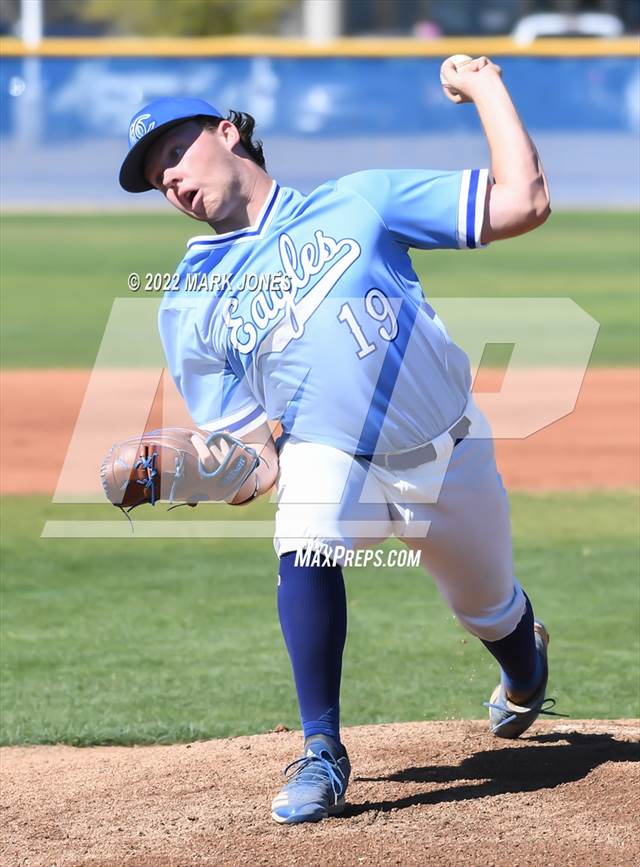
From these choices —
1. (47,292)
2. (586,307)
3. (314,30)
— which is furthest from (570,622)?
(314,30)

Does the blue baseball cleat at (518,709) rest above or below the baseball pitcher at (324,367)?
below

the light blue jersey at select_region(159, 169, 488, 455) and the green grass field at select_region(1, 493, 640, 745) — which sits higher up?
the light blue jersey at select_region(159, 169, 488, 455)

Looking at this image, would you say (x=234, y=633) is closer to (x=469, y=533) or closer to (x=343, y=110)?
(x=469, y=533)

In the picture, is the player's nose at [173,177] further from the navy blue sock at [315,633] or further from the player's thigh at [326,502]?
the navy blue sock at [315,633]

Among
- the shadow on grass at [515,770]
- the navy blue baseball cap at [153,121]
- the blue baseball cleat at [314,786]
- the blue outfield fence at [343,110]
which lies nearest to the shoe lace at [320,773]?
the blue baseball cleat at [314,786]

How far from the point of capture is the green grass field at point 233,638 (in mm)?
4789

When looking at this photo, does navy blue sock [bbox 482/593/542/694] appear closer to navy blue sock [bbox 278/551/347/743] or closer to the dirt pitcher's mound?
the dirt pitcher's mound

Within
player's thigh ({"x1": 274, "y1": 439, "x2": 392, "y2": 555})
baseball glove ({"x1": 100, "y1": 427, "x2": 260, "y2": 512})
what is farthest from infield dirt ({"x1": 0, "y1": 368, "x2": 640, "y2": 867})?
baseball glove ({"x1": 100, "y1": 427, "x2": 260, "y2": 512})

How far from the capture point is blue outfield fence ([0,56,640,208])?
21.1 metres

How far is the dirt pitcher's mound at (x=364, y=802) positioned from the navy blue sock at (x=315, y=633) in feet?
0.88

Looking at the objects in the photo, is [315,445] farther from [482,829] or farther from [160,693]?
[160,693]

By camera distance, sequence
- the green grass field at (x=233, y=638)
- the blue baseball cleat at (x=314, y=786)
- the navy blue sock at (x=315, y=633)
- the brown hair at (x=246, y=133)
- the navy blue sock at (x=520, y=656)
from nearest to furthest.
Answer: the blue baseball cleat at (x=314, y=786)
the navy blue sock at (x=315, y=633)
the brown hair at (x=246, y=133)
the navy blue sock at (x=520, y=656)
the green grass field at (x=233, y=638)

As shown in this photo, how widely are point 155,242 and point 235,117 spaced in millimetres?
14598

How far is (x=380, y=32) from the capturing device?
129 feet
